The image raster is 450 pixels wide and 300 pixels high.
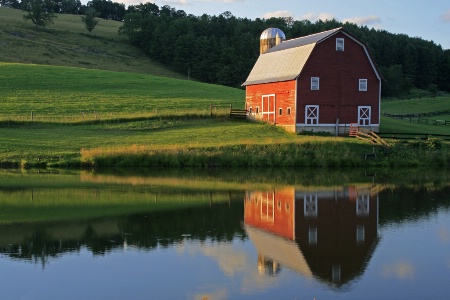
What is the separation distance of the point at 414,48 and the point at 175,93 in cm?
7812

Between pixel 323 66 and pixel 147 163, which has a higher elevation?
pixel 323 66

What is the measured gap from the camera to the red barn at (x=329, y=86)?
4862 cm

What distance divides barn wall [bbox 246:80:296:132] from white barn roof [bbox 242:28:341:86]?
516 mm

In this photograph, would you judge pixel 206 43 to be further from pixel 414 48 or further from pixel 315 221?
pixel 315 221

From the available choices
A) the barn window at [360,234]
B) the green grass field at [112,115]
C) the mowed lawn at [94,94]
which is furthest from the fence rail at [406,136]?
the barn window at [360,234]

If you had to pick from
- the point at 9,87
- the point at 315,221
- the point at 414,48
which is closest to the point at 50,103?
the point at 9,87

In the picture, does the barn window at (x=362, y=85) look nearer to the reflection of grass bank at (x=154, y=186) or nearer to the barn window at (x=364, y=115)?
the barn window at (x=364, y=115)

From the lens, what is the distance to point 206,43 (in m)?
111

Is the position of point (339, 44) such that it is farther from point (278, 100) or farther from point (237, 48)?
point (237, 48)

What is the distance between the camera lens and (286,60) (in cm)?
5212

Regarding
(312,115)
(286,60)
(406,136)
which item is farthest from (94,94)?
(406,136)

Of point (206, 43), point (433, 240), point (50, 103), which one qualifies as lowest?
point (433, 240)

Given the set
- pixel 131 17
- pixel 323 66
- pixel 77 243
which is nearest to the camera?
pixel 77 243

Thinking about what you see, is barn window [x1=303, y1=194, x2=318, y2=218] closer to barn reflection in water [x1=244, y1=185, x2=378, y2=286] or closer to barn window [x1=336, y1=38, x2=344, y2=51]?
barn reflection in water [x1=244, y1=185, x2=378, y2=286]
